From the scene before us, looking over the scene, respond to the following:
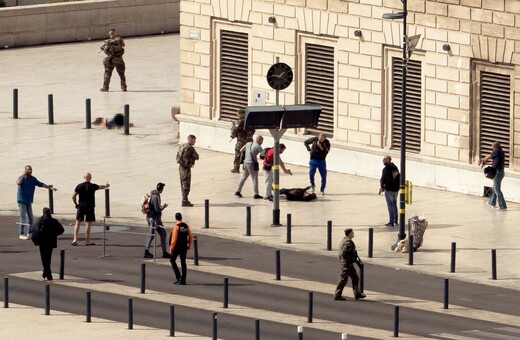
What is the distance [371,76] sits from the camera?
177 feet

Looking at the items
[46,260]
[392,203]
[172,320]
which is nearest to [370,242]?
[392,203]

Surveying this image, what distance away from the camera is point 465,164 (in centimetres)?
5200

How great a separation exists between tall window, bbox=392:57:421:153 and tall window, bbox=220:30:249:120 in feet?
18.4

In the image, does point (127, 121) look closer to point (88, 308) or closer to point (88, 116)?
point (88, 116)

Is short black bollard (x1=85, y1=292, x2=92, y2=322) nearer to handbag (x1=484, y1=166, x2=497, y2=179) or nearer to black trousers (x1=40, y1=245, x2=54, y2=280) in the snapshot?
black trousers (x1=40, y1=245, x2=54, y2=280)

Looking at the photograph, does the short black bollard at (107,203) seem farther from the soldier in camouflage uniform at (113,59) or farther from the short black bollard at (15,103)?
the soldier in camouflage uniform at (113,59)

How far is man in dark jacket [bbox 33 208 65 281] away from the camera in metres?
41.5

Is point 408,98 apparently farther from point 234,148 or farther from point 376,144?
point 234,148

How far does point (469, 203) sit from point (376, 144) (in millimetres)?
4300

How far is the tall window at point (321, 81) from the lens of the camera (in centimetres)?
5534

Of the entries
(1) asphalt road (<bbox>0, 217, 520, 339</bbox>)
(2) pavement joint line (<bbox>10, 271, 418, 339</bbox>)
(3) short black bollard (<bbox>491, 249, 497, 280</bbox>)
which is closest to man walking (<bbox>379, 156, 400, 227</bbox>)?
(1) asphalt road (<bbox>0, 217, 520, 339</bbox>)

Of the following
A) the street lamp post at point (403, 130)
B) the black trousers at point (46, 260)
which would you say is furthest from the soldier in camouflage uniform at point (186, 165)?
the black trousers at point (46, 260)

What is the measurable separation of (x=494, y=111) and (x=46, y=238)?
1452 centimetres

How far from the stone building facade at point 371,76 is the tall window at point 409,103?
0.03 m
